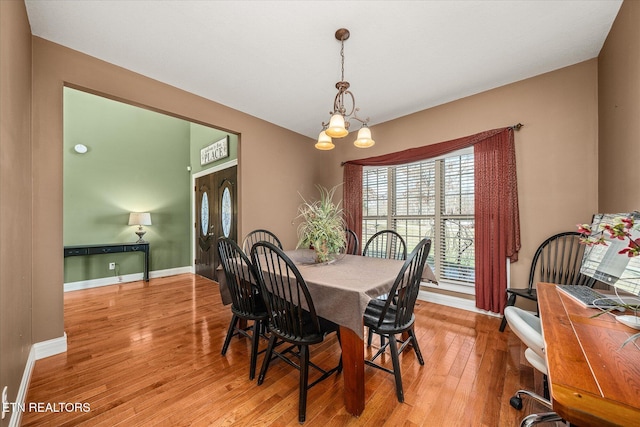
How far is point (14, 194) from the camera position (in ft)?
4.88

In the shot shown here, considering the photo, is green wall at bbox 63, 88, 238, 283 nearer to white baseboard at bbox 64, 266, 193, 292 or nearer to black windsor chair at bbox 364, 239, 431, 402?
white baseboard at bbox 64, 266, 193, 292

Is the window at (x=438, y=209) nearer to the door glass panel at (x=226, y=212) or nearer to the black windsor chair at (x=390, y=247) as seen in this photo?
the black windsor chair at (x=390, y=247)

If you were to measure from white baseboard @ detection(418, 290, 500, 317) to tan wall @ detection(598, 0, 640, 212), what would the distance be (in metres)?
1.56

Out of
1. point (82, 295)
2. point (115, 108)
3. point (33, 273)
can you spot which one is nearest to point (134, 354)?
point (33, 273)

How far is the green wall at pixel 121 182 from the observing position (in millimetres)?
4180

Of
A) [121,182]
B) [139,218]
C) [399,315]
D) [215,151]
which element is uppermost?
[215,151]

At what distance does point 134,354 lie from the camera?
216 centimetres

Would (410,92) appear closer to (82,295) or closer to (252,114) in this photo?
(252,114)

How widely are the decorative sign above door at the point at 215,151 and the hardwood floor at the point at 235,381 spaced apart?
9.06 feet

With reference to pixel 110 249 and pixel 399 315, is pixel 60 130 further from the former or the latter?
pixel 399 315

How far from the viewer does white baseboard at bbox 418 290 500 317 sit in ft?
10.0

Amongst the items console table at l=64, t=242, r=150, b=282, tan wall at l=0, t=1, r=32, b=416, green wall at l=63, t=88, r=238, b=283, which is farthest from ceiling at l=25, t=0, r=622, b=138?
console table at l=64, t=242, r=150, b=282

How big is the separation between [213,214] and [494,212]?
4.45 metres

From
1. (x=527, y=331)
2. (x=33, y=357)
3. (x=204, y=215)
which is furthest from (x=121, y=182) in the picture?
(x=527, y=331)
